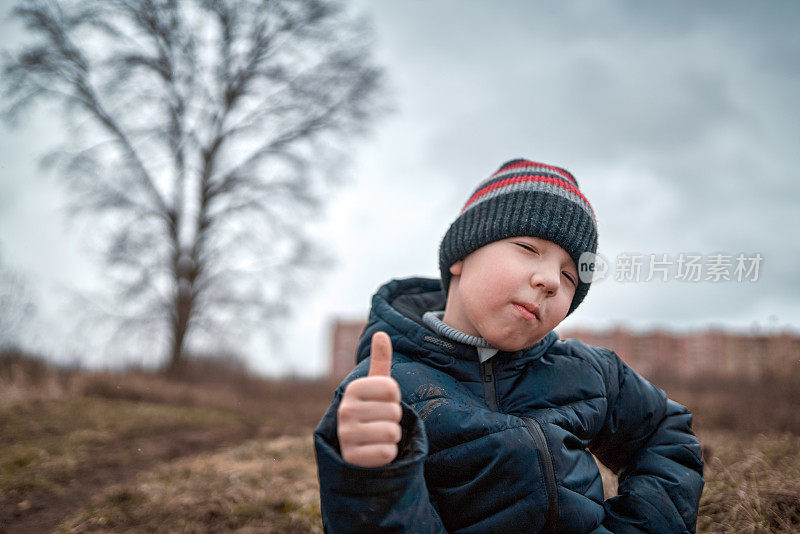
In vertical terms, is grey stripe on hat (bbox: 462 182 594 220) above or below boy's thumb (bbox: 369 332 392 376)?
above

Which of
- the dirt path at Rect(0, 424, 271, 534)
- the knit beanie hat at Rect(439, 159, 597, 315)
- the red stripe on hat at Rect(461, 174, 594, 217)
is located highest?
the red stripe on hat at Rect(461, 174, 594, 217)

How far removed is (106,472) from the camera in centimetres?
388

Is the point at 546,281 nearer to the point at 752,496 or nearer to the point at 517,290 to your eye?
the point at 517,290

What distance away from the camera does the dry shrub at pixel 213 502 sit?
250 centimetres

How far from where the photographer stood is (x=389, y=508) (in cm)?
121

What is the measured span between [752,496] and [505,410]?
4.04ft

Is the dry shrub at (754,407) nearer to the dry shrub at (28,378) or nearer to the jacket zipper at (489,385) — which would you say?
the jacket zipper at (489,385)

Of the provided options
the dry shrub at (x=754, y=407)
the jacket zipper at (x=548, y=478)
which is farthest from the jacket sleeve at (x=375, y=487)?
the dry shrub at (x=754, y=407)

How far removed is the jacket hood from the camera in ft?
5.75

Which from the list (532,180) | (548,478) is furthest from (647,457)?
(532,180)

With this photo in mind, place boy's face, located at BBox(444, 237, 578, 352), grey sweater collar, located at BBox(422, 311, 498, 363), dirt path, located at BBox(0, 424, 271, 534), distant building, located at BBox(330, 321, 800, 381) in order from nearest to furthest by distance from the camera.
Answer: boy's face, located at BBox(444, 237, 578, 352) → grey sweater collar, located at BBox(422, 311, 498, 363) → dirt path, located at BBox(0, 424, 271, 534) → distant building, located at BBox(330, 321, 800, 381)

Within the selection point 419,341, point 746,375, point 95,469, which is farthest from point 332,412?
point 746,375

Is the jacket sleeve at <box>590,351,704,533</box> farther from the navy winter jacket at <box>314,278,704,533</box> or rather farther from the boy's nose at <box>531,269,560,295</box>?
the boy's nose at <box>531,269,560,295</box>

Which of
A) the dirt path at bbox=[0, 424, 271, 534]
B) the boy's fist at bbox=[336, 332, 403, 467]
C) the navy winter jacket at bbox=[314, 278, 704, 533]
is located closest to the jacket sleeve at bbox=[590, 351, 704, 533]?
the navy winter jacket at bbox=[314, 278, 704, 533]
